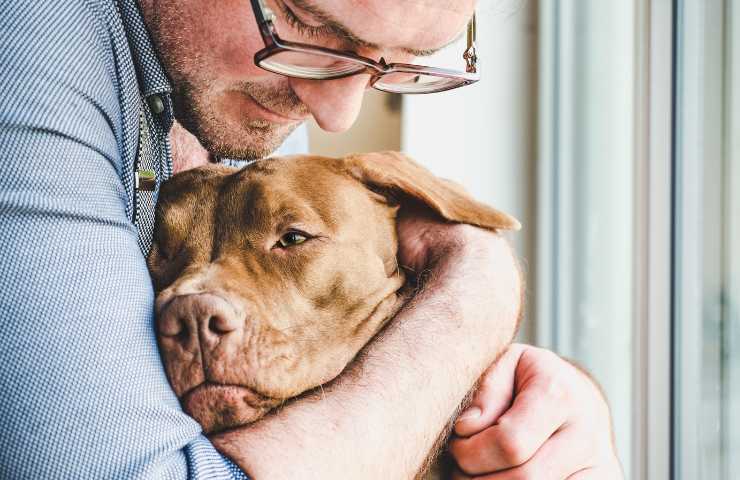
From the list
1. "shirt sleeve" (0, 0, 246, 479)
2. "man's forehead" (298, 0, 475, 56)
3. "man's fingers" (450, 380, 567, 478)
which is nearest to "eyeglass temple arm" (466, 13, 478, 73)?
"man's forehead" (298, 0, 475, 56)

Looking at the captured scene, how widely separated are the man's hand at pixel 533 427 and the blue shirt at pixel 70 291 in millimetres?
436

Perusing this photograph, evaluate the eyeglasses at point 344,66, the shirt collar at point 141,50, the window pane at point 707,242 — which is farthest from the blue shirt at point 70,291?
the window pane at point 707,242

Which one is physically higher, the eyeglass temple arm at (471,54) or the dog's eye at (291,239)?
the eyeglass temple arm at (471,54)

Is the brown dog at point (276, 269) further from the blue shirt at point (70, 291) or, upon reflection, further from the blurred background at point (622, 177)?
the blurred background at point (622, 177)

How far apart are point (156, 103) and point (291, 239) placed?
0.96 feet

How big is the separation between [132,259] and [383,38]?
21.1 inches

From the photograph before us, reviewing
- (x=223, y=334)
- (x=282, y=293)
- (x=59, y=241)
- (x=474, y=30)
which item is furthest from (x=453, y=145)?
(x=59, y=241)

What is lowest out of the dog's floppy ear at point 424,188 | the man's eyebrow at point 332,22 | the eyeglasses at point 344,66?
the dog's floppy ear at point 424,188

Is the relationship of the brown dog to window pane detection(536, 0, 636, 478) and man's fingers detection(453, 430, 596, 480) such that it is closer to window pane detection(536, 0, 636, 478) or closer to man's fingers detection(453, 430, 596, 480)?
man's fingers detection(453, 430, 596, 480)

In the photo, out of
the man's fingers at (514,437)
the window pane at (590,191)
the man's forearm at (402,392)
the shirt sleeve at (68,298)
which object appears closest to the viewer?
the shirt sleeve at (68,298)

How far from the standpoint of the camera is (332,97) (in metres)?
1.28

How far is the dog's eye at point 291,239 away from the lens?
3.87 ft

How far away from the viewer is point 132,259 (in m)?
0.90

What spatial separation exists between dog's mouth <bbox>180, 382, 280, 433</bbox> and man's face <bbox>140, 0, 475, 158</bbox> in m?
0.50
